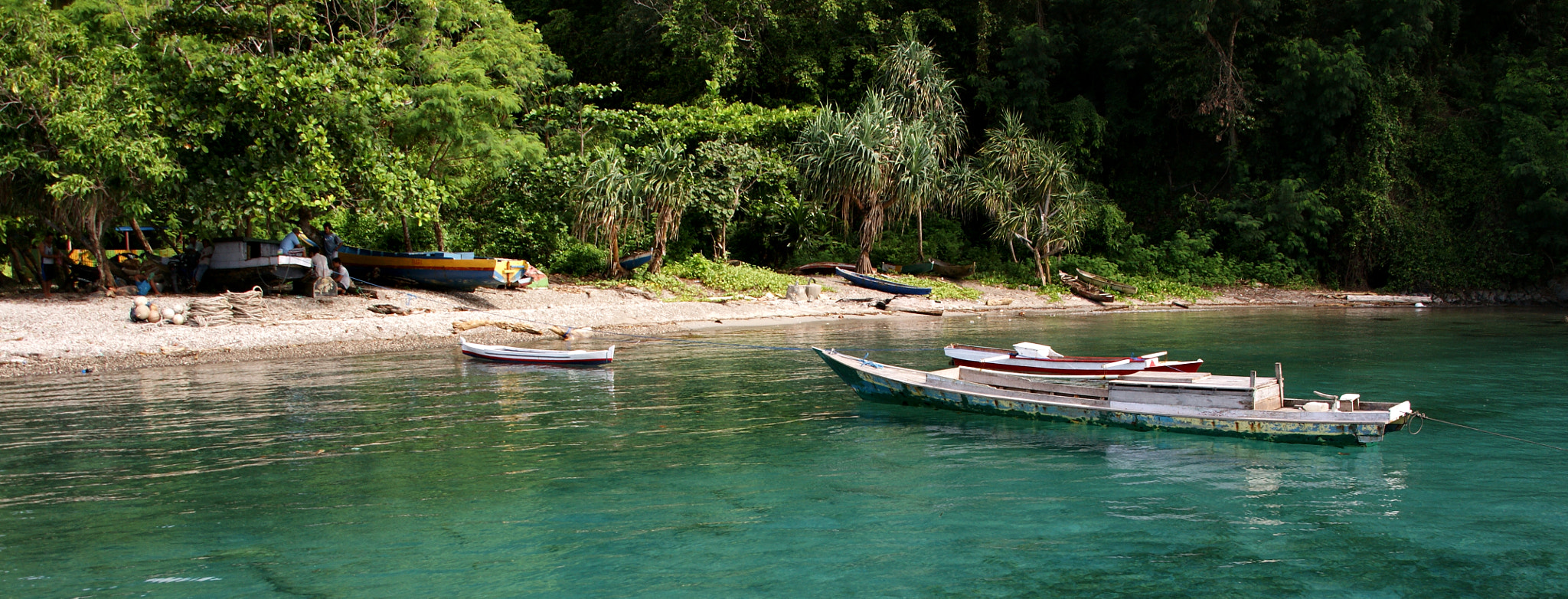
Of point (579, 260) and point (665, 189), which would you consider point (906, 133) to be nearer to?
point (665, 189)

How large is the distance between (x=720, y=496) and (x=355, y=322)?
558 inches

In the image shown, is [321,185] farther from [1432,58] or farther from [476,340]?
[1432,58]

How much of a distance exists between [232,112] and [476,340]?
7574 millimetres

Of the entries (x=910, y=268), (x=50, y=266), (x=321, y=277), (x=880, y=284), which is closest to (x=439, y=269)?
(x=321, y=277)

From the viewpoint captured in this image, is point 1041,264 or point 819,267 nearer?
point 819,267

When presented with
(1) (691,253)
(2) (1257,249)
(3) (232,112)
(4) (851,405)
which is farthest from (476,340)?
(2) (1257,249)

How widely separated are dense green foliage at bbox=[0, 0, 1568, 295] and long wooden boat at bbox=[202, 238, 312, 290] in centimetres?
76

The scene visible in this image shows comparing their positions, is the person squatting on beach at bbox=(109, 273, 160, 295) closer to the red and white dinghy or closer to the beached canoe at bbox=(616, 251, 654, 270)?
the beached canoe at bbox=(616, 251, 654, 270)

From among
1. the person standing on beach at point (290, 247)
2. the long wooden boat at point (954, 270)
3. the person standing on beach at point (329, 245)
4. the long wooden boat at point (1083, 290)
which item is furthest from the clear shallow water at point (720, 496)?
the long wooden boat at point (954, 270)

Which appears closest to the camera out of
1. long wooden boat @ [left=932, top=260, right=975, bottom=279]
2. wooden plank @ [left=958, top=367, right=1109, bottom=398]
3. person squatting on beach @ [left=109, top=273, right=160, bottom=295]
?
wooden plank @ [left=958, top=367, right=1109, bottom=398]

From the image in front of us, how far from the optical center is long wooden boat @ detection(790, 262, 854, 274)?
108ft

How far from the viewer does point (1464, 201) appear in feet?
112

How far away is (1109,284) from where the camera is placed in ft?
109

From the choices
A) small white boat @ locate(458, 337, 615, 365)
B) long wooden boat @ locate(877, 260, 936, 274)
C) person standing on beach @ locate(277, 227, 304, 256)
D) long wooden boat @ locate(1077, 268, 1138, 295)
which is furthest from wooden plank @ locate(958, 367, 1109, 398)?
long wooden boat @ locate(1077, 268, 1138, 295)
